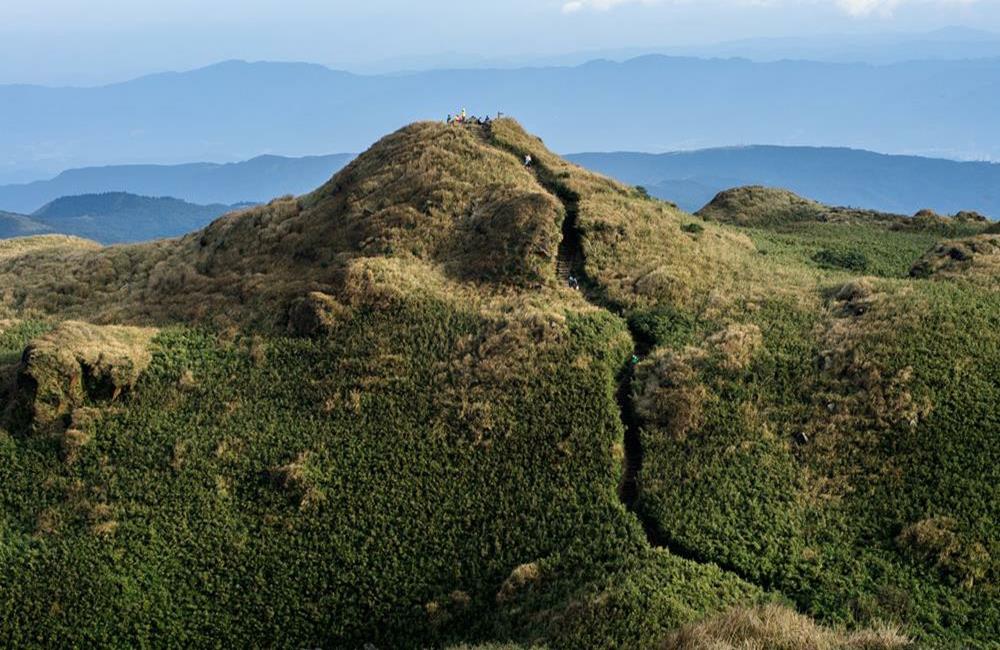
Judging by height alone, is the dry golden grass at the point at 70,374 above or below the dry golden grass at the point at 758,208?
below

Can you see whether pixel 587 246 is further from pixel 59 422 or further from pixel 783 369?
pixel 59 422

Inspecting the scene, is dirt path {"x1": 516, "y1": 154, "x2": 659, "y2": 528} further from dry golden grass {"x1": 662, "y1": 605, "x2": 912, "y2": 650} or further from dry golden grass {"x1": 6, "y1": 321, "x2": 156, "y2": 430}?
dry golden grass {"x1": 6, "y1": 321, "x2": 156, "y2": 430}

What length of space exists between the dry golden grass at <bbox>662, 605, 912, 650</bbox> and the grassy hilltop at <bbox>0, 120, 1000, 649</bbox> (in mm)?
106

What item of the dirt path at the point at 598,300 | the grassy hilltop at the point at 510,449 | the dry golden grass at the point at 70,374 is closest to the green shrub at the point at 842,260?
the grassy hilltop at the point at 510,449

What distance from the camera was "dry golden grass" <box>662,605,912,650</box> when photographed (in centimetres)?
2022

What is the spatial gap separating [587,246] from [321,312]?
16.5m

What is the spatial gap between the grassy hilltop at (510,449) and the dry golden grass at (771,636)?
11 cm

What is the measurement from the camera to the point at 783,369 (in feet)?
117

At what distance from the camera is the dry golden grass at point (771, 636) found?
20.2 m

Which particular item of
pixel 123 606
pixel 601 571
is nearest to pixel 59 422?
pixel 123 606

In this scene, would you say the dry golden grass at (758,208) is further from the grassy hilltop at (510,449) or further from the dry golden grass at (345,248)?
the dry golden grass at (345,248)

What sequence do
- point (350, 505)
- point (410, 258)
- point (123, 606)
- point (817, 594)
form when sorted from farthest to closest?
1. point (410, 258)
2. point (350, 505)
3. point (123, 606)
4. point (817, 594)

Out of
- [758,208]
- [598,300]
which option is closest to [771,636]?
[598,300]

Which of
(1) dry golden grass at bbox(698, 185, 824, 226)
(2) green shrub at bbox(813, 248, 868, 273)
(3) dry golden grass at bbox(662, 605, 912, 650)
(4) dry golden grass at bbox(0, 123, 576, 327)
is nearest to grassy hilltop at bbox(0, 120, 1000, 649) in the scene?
(3) dry golden grass at bbox(662, 605, 912, 650)
